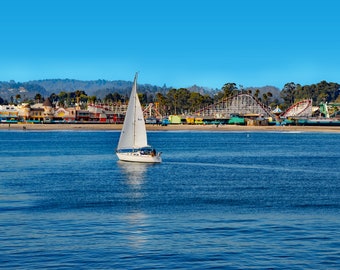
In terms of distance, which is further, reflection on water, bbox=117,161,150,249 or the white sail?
the white sail

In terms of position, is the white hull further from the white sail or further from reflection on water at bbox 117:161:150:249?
the white sail

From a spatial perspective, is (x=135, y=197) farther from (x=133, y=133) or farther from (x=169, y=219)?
(x=133, y=133)

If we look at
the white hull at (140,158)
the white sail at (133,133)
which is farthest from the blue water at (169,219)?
the white sail at (133,133)

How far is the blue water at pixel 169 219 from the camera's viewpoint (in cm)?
2825

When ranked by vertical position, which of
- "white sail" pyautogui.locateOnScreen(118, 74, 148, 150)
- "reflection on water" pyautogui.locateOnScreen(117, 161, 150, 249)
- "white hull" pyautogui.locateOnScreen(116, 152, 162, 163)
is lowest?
"reflection on water" pyautogui.locateOnScreen(117, 161, 150, 249)

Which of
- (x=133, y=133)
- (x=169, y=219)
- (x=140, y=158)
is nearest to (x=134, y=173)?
(x=140, y=158)

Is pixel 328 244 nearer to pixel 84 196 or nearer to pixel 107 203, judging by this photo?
pixel 107 203

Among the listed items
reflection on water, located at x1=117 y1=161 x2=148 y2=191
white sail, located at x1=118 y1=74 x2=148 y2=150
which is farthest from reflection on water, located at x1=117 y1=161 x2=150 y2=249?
white sail, located at x1=118 y1=74 x2=148 y2=150

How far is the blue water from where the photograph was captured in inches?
1112

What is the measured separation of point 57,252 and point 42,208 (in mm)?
12388

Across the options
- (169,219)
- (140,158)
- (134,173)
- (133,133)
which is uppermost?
(133,133)

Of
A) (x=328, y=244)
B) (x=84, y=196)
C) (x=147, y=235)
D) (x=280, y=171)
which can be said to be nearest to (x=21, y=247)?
(x=147, y=235)

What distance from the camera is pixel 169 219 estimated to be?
37.4 meters

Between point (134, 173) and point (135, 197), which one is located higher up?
point (134, 173)
